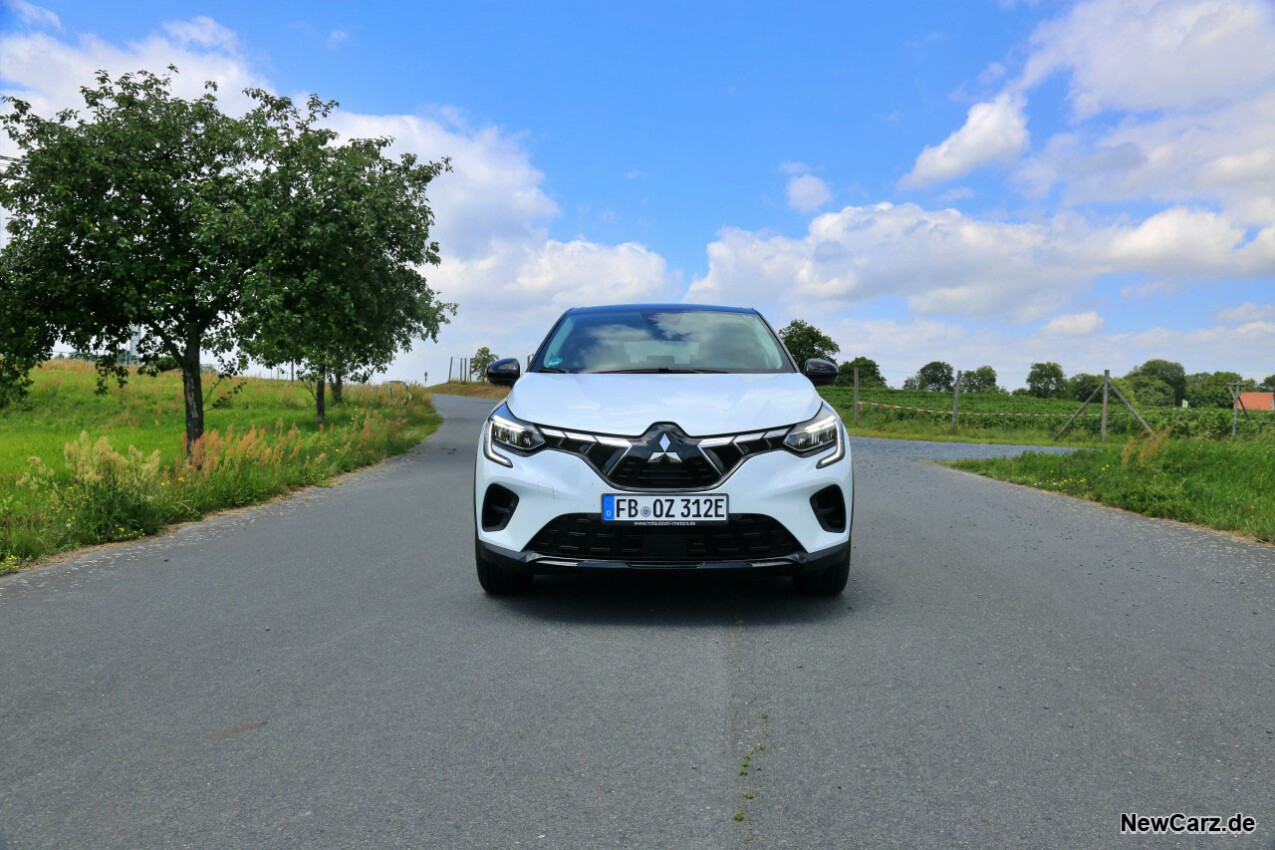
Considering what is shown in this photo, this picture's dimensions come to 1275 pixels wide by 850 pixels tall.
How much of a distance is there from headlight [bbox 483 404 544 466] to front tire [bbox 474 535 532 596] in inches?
22.1

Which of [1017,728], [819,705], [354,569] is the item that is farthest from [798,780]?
[354,569]

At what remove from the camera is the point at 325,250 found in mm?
18516

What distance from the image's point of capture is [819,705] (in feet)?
12.3

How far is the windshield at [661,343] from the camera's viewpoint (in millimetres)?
6090

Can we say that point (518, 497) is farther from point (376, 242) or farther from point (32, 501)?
point (376, 242)

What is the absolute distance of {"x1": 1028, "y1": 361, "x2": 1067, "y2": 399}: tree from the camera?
414 feet

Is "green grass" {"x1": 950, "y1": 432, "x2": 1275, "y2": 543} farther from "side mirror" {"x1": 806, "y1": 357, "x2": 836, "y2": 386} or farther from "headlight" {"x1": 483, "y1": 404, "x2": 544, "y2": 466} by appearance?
"headlight" {"x1": 483, "y1": 404, "x2": 544, "y2": 466}

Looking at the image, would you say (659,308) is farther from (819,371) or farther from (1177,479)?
(1177,479)

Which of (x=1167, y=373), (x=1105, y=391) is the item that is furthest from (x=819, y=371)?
(x=1167, y=373)

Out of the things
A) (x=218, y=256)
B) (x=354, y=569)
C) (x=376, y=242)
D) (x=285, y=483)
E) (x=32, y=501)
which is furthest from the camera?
(x=376, y=242)

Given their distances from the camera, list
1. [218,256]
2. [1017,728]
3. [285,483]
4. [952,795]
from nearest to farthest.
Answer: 1. [952,795]
2. [1017,728]
3. [285,483]
4. [218,256]

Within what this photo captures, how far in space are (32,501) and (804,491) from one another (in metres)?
7.62

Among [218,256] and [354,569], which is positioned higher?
[218,256]

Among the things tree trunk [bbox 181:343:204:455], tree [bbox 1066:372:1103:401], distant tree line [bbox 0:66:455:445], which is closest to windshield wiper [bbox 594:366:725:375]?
distant tree line [bbox 0:66:455:445]
